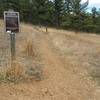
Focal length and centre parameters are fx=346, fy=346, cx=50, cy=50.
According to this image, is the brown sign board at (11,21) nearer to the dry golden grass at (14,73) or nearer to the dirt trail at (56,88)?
the dry golden grass at (14,73)

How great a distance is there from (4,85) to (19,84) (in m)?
0.35

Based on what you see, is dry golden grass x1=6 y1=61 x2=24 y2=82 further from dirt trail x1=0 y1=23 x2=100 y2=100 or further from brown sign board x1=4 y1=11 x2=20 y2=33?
brown sign board x1=4 y1=11 x2=20 y2=33

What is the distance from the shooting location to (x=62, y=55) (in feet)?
42.6

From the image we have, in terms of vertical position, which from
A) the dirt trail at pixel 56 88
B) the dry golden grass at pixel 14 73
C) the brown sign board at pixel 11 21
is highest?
the brown sign board at pixel 11 21

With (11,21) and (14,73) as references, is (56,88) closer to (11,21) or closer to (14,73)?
(14,73)

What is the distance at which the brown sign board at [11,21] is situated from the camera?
29.2 feet

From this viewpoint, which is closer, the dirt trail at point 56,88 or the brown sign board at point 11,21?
the dirt trail at point 56,88

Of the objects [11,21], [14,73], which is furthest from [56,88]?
[11,21]

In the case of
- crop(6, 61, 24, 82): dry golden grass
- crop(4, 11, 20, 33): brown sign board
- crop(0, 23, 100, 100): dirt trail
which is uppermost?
crop(4, 11, 20, 33): brown sign board

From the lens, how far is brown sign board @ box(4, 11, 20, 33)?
8906 mm

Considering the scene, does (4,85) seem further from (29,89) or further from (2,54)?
(2,54)

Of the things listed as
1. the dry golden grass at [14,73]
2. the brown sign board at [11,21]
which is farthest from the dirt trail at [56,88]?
the brown sign board at [11,21]

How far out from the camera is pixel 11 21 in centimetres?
893

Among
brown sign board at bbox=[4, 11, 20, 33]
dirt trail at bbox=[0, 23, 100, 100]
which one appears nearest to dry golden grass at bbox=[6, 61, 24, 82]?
dirt trail at bbox=[0, 23, 100, 100]
